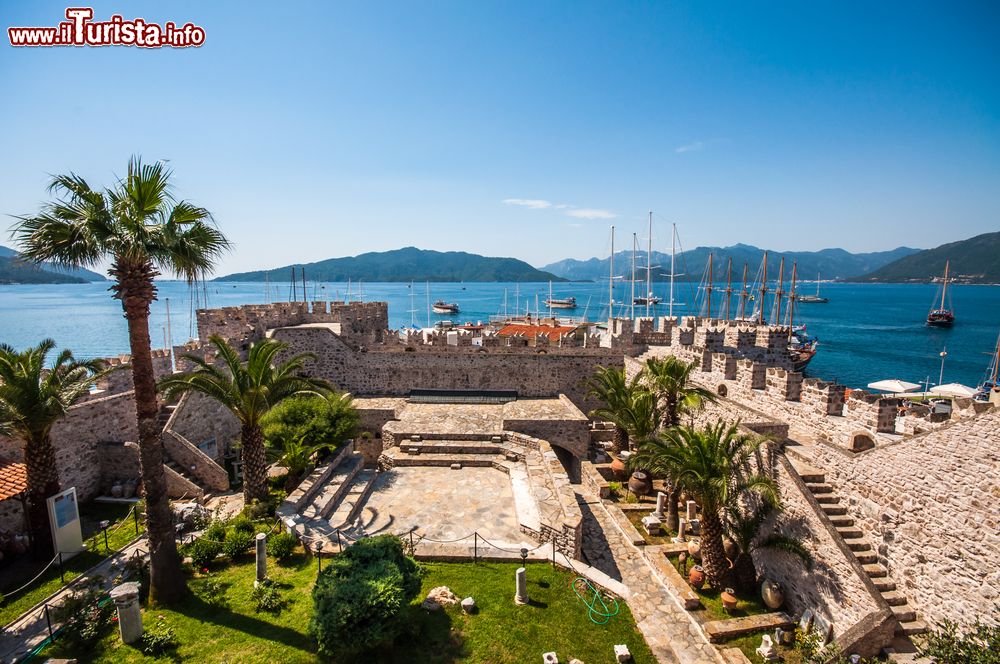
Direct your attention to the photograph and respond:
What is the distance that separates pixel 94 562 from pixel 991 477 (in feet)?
57.5

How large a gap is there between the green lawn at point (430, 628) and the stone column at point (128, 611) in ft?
0.62

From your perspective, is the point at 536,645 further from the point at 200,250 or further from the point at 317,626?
the point at 200,250

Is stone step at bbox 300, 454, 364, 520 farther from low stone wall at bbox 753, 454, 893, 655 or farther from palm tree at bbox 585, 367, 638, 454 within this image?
→ low stone wall at bbox 753, 454, 893, 655

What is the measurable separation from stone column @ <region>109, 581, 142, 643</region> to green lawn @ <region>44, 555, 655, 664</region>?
0.62ft

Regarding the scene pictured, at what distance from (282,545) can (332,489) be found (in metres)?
2.94

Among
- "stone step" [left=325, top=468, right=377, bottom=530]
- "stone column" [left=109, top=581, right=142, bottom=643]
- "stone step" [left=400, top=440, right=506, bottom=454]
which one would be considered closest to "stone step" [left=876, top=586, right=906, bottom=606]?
"stone step" [left=400, top=440, right=506, bottom=454]

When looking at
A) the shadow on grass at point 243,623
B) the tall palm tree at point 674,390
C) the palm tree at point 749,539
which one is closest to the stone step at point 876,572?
the palm tree at point 749,539

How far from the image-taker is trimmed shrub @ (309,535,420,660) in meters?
6.33

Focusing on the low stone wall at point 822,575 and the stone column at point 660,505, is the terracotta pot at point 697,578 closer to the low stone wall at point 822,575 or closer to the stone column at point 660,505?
the low stone wall at point 822,575

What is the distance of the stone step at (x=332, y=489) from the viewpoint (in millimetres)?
11438

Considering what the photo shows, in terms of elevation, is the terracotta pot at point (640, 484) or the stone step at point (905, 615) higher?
the stone step at point (905, 615)

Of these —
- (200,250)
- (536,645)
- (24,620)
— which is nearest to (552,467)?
(536,645)

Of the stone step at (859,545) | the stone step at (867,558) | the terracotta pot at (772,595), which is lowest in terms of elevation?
the terracotta pot at (772,595)

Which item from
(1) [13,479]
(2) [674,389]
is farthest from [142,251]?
(2) [674,389]
